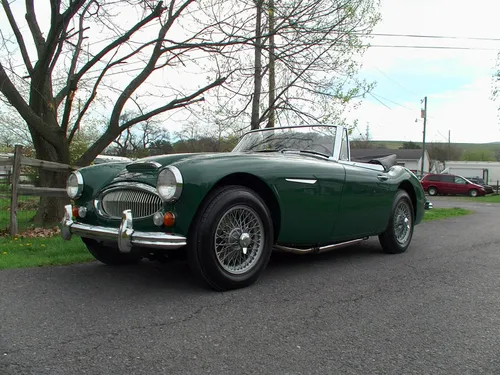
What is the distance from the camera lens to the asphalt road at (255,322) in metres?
2.40

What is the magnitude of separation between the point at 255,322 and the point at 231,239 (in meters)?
0.85

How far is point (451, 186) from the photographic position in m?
32.0

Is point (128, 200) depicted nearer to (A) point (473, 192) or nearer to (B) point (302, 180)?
(B) point (302, 180)

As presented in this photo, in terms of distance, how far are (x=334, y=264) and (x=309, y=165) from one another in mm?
1264

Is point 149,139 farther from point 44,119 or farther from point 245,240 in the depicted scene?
point 245,240

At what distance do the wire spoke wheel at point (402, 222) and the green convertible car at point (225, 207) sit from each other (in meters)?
0.70

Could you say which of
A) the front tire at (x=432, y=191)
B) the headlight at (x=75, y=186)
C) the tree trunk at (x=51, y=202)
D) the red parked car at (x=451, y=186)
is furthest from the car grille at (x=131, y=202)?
the front tire at (x=432, y=191)

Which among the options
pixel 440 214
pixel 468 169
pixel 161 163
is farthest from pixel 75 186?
pixel 468 169

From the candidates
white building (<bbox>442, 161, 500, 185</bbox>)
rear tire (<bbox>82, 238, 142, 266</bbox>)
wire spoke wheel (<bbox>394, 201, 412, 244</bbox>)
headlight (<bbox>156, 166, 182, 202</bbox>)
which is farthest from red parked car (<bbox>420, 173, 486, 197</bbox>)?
headlight (<bbox>156, 166, 182, 202</bbox>)

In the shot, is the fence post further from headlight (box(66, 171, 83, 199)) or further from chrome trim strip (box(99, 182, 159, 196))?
chrome trim strip (box(99, 182, 159, 196))

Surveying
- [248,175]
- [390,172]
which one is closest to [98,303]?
[248,175]

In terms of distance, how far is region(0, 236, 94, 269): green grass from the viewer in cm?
470

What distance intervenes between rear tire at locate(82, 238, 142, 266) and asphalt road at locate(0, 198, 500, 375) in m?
0.12

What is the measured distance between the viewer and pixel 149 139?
1820 inches
